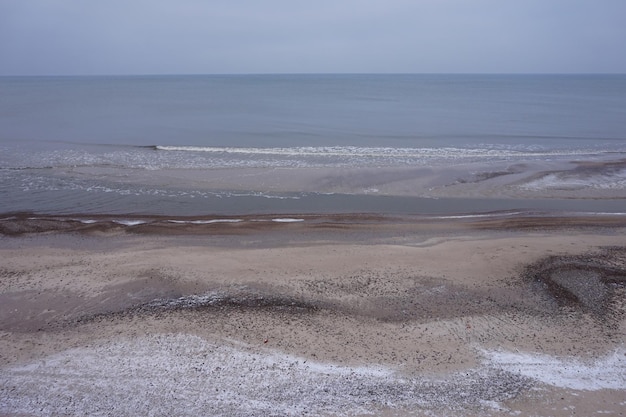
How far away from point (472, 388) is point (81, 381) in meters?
5.34

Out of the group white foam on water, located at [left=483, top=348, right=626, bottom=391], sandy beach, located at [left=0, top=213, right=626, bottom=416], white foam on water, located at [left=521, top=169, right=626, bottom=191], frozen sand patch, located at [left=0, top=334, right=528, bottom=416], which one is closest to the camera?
frozen sand patch, located at [left=0, top=334, right=528, bottom=416]

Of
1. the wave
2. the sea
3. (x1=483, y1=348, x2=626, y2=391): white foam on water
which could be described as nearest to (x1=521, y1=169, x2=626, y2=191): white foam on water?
the sea

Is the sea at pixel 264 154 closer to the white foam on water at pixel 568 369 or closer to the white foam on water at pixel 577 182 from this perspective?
the white foam on water at pixel 577 182

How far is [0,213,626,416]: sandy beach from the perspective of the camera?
19.5 ft

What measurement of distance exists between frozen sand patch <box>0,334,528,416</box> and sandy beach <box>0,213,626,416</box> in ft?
0.07

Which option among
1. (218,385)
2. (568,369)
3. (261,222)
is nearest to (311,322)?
(218,385)

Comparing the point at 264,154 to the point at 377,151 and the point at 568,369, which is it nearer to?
the point at 377,151

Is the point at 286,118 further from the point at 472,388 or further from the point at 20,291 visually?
the point at 472,388

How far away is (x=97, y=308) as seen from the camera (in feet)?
26.7

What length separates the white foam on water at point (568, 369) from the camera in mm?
6223

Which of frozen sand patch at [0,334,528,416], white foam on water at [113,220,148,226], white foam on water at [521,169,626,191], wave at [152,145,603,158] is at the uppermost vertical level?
wave at [152,145,603,158]

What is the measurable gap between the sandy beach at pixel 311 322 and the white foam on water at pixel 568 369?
0.03 m

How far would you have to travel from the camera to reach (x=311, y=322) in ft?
25.2

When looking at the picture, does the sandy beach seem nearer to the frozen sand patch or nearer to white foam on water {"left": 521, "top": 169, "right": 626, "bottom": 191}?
the frozen sand patch
